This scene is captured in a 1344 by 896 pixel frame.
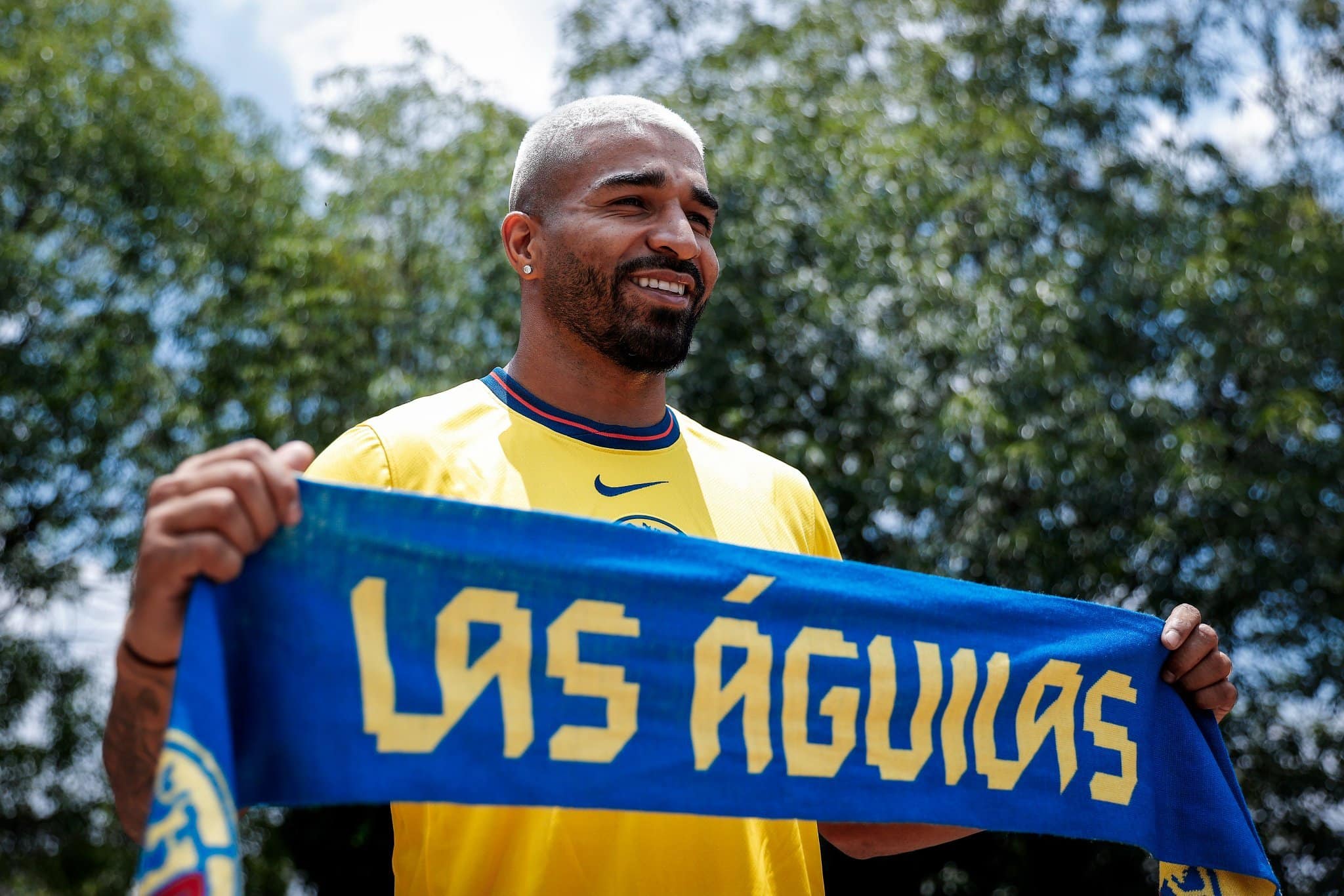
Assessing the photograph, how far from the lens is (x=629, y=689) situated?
1.68 meters

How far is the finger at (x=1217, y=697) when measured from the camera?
7.37 feet

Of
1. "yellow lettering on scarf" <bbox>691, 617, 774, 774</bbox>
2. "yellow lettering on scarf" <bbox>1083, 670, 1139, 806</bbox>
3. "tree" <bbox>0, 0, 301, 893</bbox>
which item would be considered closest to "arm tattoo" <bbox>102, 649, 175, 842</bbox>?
"yellow lettering on scarf" <bbox>691, 617, 774, 774</bbox>

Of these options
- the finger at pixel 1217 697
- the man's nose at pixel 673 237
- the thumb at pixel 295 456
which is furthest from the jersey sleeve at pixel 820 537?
the thumb at pixel 295 456

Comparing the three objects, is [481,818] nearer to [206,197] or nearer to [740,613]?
[740,613]

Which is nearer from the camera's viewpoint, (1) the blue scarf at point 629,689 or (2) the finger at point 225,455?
(2) the finger at point 225,455

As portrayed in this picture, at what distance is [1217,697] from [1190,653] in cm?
9

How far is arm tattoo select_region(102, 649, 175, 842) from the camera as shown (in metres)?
1.40

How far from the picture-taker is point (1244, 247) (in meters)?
7.77

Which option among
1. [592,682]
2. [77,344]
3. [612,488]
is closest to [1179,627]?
[612,488]

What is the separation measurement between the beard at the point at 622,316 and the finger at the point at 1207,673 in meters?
1.13

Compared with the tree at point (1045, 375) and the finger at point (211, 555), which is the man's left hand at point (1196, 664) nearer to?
the finger at point (211, 555)

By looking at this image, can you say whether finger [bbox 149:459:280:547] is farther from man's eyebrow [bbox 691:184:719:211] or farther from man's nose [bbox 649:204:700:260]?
man's eyebrow [bbox 691:184:719:211]

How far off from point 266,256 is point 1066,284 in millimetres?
6476

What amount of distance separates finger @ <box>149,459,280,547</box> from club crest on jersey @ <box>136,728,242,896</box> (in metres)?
0.25
